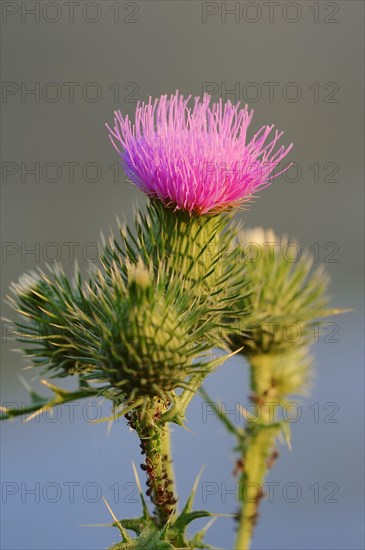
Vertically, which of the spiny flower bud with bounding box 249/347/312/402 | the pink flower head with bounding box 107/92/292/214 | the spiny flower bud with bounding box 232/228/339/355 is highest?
the pink flower head with bounding box 107/92/292/214

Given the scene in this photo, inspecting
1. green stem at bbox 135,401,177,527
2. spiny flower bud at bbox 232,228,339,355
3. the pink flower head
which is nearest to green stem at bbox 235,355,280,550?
green stem at bbox 135,401,177,527

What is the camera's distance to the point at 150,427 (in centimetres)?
220

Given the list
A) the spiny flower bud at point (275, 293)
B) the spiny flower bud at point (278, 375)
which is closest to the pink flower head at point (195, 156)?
the spiny flower bud at point (275, 293)

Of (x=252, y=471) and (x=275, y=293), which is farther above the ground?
(x=275, y=293)

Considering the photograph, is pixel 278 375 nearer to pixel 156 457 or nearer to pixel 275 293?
pixel 275 293

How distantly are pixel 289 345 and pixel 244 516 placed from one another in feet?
2.51

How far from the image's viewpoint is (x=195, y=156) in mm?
2506

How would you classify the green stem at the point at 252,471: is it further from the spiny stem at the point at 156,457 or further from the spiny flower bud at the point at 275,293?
the spiny flower bud at the point at 275,293

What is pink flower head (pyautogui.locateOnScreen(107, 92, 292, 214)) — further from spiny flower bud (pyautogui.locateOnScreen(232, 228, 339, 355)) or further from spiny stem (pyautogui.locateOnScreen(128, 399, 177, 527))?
spiny stem (pyautogui.locateOnScreen(128, 399, 177, 527))

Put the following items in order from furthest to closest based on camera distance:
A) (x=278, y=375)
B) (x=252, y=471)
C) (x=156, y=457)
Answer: (x=278, y=375) → (x=252, y=471) → (x=156, y=457)

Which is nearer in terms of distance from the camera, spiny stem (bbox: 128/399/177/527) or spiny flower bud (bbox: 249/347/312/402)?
spiny stem (bbox: 128/399/177/527)

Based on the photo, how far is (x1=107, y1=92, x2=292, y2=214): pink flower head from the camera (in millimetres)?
2490

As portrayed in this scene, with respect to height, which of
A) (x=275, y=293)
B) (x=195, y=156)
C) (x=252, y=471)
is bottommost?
(x=252, y=471)

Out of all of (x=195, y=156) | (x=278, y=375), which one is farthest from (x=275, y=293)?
(x=195, y=156)
